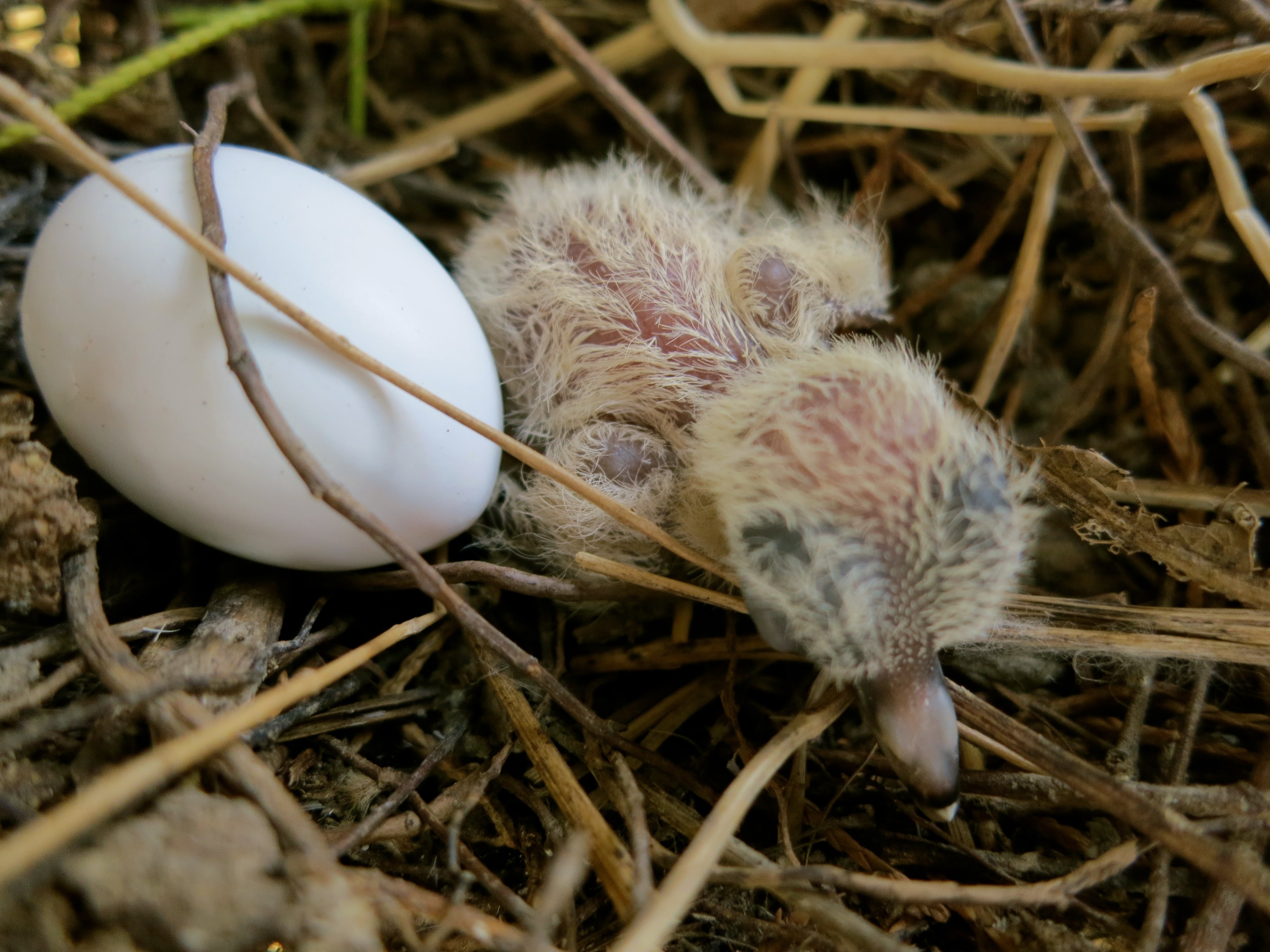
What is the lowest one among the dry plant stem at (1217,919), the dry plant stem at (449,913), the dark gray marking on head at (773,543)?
the dry plant stem at (449,913)

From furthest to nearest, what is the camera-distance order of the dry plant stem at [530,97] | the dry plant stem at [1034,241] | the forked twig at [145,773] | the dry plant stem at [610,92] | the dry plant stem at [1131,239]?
the dry plant stem at [530,97], the dry plant stem at [610,92], the dry plant stem at [1034,241], the dry plant stem at [1131,239], the forked twig at [145,773]

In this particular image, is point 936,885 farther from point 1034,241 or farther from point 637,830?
point 1034,241

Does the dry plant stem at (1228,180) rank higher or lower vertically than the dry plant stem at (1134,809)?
higher

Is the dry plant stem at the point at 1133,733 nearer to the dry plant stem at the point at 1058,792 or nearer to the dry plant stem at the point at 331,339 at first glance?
the dry plant stem at the point at 1058,792

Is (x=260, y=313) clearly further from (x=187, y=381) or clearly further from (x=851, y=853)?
(x=851, y=853)

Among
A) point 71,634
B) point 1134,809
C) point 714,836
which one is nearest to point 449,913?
point 714,836

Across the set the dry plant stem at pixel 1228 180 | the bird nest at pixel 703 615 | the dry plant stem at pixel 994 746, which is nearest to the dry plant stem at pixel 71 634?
the bird nest at pixel 703 615

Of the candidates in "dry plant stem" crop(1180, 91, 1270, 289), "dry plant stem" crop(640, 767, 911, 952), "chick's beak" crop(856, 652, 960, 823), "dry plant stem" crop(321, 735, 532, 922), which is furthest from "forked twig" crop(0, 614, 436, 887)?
"dry plant stem" crop(1180, 91, 1270, 289)
